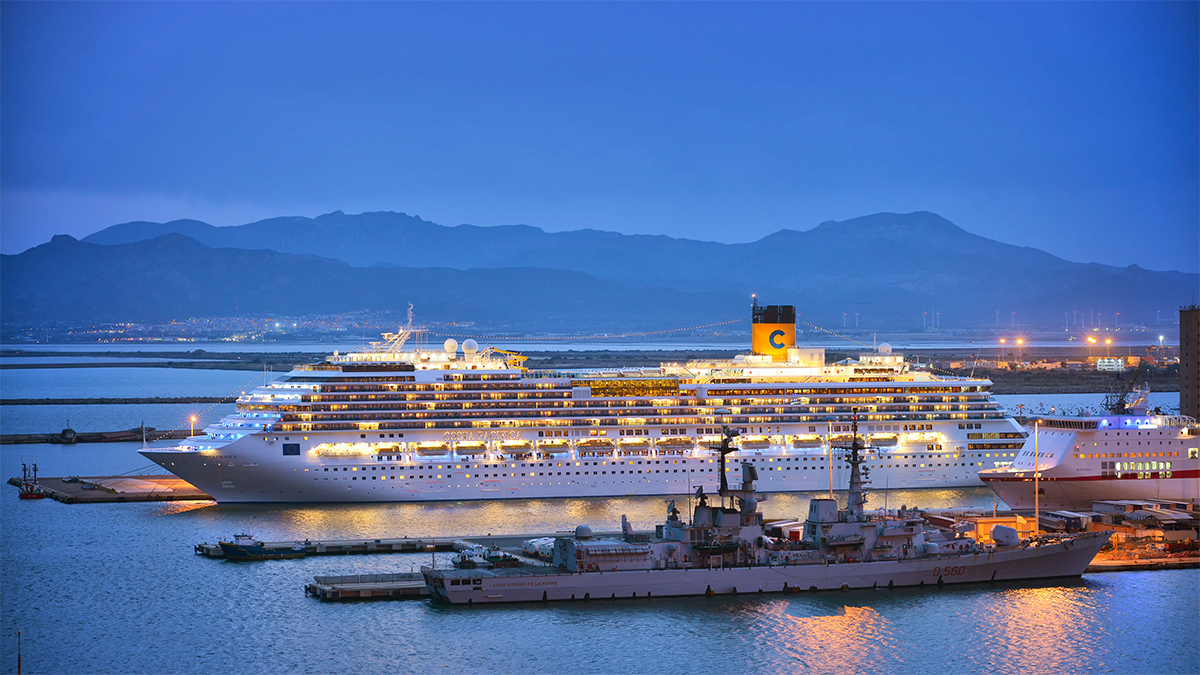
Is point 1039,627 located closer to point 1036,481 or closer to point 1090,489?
point 1036,481

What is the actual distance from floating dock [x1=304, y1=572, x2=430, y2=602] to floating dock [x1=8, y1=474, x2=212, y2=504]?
13.9 metres

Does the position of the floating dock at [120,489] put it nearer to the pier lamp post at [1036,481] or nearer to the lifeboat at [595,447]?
the lifeboat at [595,447]

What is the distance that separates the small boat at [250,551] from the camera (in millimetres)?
32219

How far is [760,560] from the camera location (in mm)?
28984

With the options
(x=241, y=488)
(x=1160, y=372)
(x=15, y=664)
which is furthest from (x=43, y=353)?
(x=15, y=664)

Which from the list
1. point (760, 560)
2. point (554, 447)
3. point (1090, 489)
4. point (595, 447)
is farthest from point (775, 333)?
point (760, 560)

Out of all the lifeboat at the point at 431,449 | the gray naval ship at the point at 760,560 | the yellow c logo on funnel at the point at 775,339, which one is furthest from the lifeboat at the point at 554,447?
the gray naval ship at the point at 760,560

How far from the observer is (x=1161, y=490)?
38.2m

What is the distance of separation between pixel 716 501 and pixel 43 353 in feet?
566

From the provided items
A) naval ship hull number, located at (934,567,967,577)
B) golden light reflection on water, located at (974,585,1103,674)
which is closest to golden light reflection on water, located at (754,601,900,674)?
golden light reflection on water, located at (974,585,1103,674)

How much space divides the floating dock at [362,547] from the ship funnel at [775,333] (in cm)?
1800

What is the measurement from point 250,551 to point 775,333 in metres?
22.2

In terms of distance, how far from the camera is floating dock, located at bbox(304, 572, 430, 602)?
92.6 feet

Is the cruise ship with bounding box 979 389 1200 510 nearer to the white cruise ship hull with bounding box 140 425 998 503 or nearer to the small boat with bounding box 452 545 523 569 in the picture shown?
the white cruise ship hull with bounding box 140 425 998 503
